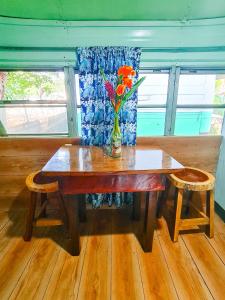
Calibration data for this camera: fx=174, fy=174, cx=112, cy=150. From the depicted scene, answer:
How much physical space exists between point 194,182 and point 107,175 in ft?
2.89

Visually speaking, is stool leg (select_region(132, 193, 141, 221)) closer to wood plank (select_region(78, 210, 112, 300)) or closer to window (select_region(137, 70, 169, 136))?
wood plank (select_region(78, 210, 112, 300))

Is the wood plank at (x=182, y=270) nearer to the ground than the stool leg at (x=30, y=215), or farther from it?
nearer to the ground

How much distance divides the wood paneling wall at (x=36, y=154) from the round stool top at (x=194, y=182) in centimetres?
38

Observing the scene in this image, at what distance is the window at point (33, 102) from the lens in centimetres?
215

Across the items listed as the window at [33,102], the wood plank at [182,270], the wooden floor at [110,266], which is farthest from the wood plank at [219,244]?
the window at [33,102]

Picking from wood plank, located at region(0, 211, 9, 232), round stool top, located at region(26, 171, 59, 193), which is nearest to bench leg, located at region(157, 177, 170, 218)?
round stool top, located at region(26, 171, 59, 193)

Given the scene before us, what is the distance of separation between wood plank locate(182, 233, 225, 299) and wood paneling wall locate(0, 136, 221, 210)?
36.1 inches

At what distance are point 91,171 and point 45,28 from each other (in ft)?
5.38

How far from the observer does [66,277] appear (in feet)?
4.64

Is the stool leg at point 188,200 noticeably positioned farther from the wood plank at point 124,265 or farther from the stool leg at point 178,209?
the wood plank at point 124,265

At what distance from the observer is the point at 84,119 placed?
202 centimetres

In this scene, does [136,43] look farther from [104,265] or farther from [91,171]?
[104,265]

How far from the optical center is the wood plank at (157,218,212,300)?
1.29 m

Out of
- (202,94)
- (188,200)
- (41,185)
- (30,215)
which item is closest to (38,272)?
(30,215)
